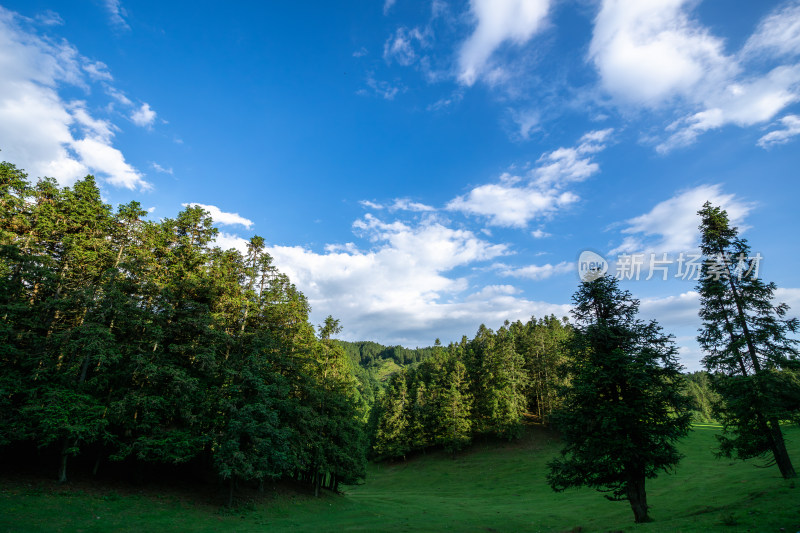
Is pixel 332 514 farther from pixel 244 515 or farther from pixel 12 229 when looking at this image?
pixel 12 229

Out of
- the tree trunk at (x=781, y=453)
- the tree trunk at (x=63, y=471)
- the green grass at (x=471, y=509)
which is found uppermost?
the tree trunk at (x=781, y=453)

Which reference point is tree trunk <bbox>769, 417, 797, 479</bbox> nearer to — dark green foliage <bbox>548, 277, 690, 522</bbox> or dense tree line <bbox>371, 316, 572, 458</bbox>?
dark green foliage <bbox>548, 277, 690, 522</bbox>

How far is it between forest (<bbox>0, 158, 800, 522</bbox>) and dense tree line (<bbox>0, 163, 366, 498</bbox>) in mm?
151

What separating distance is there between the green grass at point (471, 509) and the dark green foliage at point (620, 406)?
2.78m

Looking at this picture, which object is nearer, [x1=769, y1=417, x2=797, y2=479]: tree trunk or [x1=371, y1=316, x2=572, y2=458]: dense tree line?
[x1=769, y1=417, x2=797, y2=479]: tree trunk

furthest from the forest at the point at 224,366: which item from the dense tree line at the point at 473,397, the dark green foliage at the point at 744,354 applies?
the dense tree line at the point at 473,397

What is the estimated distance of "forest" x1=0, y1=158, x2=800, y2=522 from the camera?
21.1 m

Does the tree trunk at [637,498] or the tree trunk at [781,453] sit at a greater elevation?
the tree trunk at [781,453]

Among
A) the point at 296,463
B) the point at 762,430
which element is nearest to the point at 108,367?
the point at 296,463

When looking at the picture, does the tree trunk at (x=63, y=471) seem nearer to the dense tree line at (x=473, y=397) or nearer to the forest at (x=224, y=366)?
the forest at (x=224, y=366)

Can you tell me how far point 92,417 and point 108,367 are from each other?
4.38 metres

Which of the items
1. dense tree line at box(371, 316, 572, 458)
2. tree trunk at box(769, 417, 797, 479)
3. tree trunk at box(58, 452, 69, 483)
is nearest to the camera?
tree trunk at box(769, 417, 797, 479)

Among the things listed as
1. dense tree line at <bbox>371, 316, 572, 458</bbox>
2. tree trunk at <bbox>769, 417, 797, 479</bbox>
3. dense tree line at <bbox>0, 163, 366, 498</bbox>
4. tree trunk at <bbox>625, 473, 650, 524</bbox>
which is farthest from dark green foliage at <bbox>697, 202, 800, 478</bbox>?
dense tree line at <bbox>371, 316, 572, 458</bbox>

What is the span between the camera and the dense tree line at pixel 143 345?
24641 mm
